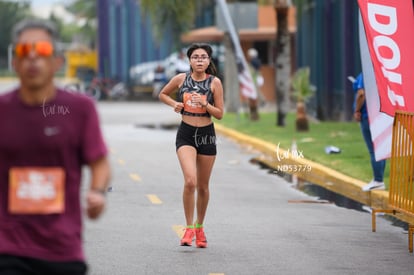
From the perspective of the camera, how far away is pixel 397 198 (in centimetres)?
1182

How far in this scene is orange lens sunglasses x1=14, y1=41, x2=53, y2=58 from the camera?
559 centimetres

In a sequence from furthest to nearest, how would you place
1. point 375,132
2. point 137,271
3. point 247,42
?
1. point 247,42
2. point 375,132
3. point 137,271

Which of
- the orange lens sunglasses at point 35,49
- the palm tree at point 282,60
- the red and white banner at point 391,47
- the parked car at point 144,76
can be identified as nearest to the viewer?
the orange lens sunglasses at point 35,49

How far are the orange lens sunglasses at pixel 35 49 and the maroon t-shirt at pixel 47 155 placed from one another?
0.21m

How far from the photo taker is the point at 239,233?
40.4 feet

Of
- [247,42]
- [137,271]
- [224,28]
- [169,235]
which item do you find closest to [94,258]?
[137,271]

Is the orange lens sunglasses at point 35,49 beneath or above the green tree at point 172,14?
above

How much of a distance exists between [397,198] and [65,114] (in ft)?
21.8

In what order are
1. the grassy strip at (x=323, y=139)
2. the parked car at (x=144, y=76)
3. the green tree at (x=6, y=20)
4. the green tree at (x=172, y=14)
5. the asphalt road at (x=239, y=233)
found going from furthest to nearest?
the green tree at (x=6, y=20) → the parked car at (x=144, y=76) → the green tree at (x=172, y=14) → the grassy strip at (x=323, y=139) → the asphalt road at (x=239, y=233)

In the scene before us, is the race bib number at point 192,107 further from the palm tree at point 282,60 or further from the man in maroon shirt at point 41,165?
the palm tree at point 282,60

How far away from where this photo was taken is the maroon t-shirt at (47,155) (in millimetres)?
5652

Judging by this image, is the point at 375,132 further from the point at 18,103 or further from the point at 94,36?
the point at 94,36

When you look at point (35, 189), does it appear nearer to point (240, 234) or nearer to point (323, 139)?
point (240, 234)

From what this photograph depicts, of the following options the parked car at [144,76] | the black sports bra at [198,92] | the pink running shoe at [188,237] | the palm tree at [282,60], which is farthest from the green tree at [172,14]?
the pink running shoe at [188,237]
